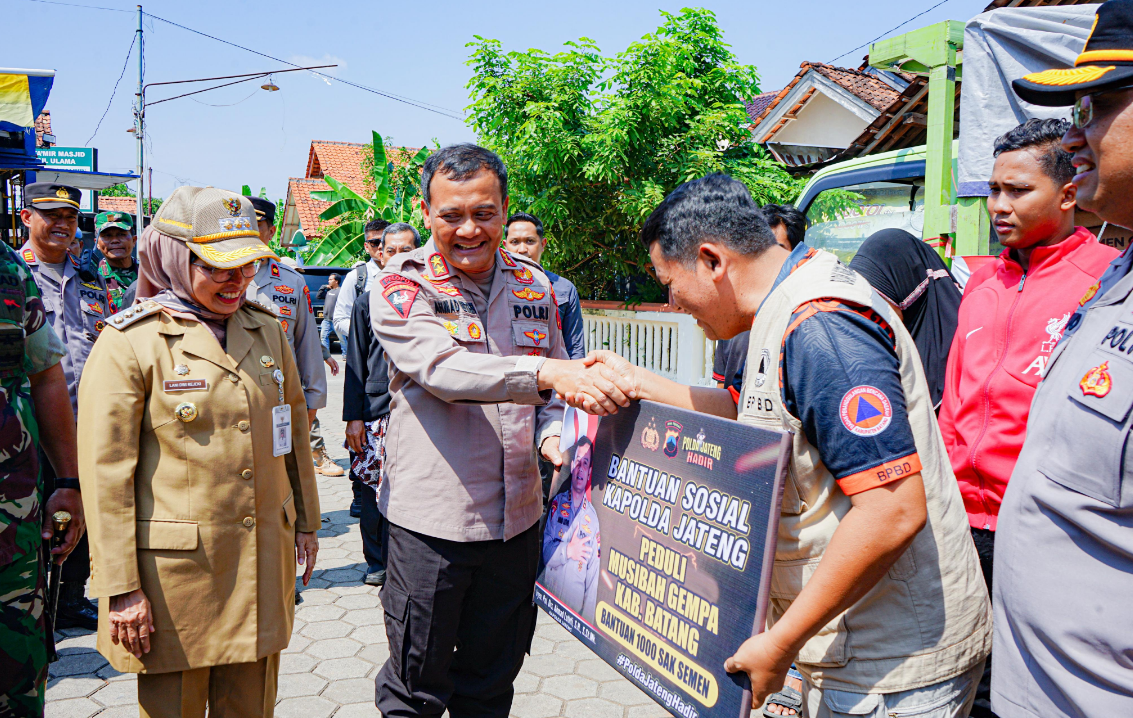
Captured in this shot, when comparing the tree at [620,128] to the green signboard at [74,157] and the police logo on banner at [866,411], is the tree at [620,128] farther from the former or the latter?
the green signboard at [74,157]

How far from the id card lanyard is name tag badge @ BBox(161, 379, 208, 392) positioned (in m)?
0.27

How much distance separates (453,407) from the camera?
230 cm

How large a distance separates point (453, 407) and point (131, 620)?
1085 millimetres

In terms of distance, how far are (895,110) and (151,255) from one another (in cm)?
535

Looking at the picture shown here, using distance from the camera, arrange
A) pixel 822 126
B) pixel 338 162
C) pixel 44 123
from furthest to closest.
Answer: pixel 338 162
pixel 44 123
pixel 822 126

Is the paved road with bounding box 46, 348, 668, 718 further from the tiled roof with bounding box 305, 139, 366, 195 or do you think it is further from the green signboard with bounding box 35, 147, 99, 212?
the tiled roof with bounding box 305, 139, 366, 195

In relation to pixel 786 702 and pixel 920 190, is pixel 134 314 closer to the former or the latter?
pixel 786 702

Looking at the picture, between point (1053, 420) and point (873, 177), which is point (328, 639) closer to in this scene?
point (1053, 420)

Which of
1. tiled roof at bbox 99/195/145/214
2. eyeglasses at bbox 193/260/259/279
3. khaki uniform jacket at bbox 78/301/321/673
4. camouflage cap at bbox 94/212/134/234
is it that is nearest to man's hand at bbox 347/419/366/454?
khaki uniform jacket at bbox 78/301/321/673

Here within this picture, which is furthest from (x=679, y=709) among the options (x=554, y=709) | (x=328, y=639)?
(x=328, y=639)

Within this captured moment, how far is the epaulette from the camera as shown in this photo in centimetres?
215

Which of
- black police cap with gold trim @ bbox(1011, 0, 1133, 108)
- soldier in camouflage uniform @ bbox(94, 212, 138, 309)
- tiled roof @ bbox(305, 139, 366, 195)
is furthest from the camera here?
tiled roof @ bbox(305, 139, 366, 195)

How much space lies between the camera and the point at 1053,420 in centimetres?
127

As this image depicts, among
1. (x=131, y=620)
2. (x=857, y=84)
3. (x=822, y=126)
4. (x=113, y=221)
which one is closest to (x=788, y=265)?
(x=131, y=620)
